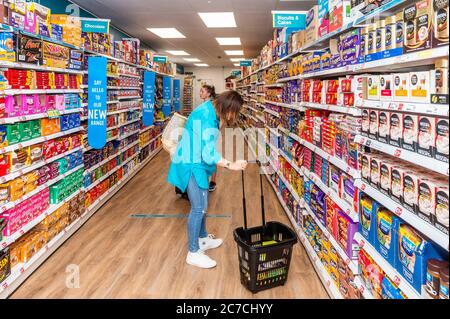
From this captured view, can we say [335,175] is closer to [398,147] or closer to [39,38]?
[398,147]

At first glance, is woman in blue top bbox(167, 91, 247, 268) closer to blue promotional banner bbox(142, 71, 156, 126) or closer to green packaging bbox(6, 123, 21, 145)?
green packaging bbox(6, 123, 21, 145)

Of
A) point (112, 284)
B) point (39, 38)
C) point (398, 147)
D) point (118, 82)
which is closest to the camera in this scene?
point (398, 147)

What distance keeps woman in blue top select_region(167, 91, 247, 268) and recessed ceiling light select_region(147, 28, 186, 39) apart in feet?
24.3

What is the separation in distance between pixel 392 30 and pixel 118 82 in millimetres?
5498

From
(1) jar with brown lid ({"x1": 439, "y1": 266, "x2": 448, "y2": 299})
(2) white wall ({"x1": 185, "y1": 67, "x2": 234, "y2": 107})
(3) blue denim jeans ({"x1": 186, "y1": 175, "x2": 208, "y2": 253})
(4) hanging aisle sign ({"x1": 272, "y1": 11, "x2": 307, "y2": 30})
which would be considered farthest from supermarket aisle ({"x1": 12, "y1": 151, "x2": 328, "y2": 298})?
(2) white wall ({"x1": 185, "y1": 67, "x2": 234, "y2": 107})

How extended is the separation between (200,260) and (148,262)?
542 mm

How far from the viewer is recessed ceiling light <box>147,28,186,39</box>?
10.1 m

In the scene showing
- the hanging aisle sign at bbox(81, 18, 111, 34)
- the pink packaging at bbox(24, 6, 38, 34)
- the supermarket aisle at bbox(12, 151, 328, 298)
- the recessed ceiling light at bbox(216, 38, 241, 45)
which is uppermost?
the recessed ceiling light at bbox(216, 38, 241, 45)

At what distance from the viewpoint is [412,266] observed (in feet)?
5.98

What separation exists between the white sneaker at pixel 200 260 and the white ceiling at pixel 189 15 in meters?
4.93

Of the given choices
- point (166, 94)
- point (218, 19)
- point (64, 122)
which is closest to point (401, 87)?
point (64, 122)

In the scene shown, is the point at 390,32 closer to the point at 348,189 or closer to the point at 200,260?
the point at 348,189

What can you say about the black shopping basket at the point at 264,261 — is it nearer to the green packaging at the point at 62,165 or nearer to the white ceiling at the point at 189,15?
the green packaging at the point at 62,165
